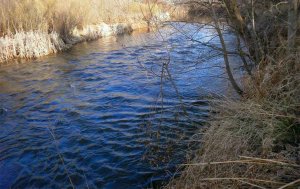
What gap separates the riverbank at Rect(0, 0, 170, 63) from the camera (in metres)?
14.5

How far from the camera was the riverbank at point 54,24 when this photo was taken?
14.5 m

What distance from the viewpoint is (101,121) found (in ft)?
25.3

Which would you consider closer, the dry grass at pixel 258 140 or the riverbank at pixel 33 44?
the dry grass at pixel 258 140

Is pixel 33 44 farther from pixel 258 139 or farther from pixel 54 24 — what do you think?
pixel 258 139

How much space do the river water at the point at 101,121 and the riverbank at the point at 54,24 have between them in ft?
6.06

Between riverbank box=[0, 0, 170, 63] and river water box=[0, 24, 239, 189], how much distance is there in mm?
1847

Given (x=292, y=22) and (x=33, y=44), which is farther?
(x=33, y=44)

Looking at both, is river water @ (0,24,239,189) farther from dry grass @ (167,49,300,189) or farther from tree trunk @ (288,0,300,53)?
tree trunk @ (288,0,300,53)

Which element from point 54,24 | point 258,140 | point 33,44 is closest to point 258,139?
point 258,140

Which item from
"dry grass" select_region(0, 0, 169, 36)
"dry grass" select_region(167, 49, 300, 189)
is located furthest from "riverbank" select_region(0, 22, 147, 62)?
"dry grass" select_region(167, 49, 300, 189)

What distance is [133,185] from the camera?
5172 mm

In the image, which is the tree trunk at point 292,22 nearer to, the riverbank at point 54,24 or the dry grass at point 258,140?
the dry grass at point 258,140

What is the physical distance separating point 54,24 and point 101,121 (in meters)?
10.7

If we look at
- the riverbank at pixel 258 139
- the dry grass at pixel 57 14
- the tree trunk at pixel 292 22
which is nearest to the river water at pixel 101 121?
the riverbank at pixel 258 139
